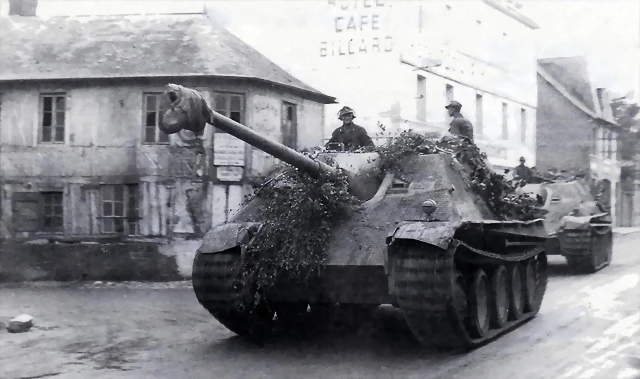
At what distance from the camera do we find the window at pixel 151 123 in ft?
51.9

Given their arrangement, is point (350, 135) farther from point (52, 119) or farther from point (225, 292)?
point (52, 119)

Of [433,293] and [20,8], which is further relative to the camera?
[20,8]

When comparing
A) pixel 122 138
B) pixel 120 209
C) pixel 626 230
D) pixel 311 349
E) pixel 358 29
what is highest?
pixel 358 29

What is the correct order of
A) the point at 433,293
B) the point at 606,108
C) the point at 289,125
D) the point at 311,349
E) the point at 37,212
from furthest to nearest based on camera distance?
the point at 606,108
the point at 289,125
the point at 37,212
the point at 311,349
the point at 433,293

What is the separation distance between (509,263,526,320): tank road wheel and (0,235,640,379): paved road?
0.31m

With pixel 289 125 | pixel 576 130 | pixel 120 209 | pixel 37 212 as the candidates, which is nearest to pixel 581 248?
pixel 289 125

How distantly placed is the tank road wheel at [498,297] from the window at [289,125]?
28.4 ft

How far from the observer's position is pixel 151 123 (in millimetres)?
15961

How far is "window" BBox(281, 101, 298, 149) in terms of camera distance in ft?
55.3

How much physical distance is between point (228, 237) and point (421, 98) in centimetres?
1144

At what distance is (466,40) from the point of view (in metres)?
19.3

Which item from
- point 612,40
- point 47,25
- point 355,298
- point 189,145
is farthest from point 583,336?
point 47,25

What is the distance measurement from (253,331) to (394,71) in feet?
35.8

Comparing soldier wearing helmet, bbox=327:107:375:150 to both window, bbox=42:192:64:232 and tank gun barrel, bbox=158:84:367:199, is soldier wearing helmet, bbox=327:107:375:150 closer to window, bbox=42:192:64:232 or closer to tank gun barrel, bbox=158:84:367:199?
tank gun barrel, bbox=158:84:367:199
